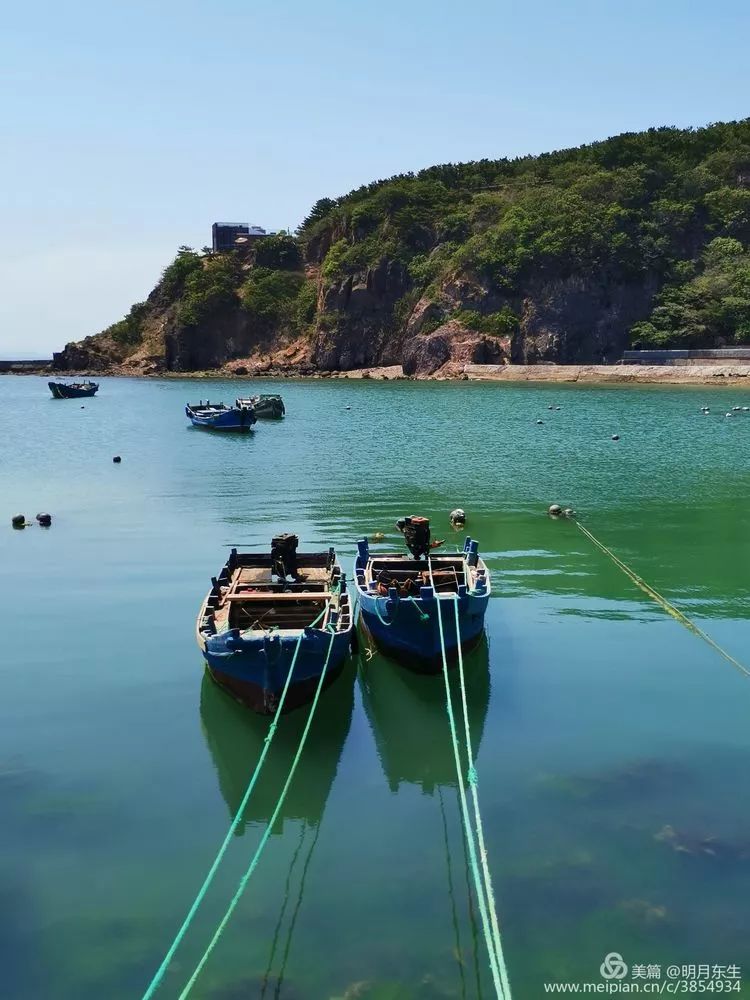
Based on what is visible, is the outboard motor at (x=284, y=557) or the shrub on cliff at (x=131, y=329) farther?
the shrub on cliff at (x=131, y=329)

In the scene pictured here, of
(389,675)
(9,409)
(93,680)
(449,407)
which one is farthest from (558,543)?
(9,409)

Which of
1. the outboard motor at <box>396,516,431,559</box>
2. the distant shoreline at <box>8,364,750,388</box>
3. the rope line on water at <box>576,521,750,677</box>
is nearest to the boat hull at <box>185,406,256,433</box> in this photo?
the rope line on water at <box>576,521,750,677</box>

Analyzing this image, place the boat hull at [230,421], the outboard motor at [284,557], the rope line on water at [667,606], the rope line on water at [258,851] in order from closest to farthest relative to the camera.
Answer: the rope line on water at [258,851]
the rope line on water at [667,606]
the outboard motor at [284,557]
the boat hull at [230,421]

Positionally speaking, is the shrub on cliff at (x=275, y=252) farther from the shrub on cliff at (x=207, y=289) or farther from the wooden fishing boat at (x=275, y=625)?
the wooden fishing boat at (x=275, y=625)

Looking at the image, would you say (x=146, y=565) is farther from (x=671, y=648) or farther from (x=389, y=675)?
(x=671, y=648)

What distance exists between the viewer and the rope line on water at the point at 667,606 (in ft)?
63.5

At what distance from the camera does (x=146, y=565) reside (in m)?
27.7

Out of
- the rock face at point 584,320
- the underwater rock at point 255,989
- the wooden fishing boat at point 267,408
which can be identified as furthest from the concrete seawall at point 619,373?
the underwater rock at point 255,989

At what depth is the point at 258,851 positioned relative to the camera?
12.2m

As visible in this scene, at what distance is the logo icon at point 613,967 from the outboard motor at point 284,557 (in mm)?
11473

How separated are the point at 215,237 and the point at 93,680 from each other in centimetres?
17454

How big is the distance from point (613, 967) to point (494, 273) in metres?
131

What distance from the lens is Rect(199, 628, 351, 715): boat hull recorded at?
15688 mm

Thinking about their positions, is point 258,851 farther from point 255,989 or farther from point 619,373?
point 619,373
